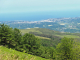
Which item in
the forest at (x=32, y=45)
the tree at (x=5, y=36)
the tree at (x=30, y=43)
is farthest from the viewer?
the tree at (x=30, y=43)

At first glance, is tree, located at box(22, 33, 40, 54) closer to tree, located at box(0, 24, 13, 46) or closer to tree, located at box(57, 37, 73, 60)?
tree, located at box(0, 24, 13, 46)

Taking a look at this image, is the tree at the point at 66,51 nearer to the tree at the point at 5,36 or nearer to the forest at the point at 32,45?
the forest at the point at 32,45

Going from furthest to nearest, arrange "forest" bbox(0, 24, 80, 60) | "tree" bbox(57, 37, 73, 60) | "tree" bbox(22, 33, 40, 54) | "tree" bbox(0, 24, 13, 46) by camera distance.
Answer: "tree" bbox(22, 33, 40, 54), "tree" bbox(0, 24, 13, 46), "forest" bbox(0, 24, 80, 60), "tree" bbox(57, 37, 73, 60)

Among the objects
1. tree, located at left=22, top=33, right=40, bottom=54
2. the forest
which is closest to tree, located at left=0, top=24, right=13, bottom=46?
the forest

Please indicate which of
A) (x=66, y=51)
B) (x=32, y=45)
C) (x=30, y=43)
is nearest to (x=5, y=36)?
(x=30, y=43)

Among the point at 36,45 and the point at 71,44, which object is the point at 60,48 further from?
the point at 36,45

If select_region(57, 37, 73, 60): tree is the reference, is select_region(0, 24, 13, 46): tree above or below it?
above

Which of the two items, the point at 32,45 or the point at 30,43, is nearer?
the point at 30,43

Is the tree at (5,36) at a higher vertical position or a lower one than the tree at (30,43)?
higher

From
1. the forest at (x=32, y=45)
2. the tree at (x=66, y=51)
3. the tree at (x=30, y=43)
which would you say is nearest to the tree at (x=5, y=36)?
the forest at (x=32, y=45)

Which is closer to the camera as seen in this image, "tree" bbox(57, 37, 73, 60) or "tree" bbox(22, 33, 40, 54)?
"tree" bbox(57, 37, 73, 60)

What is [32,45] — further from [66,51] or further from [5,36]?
[66,51]

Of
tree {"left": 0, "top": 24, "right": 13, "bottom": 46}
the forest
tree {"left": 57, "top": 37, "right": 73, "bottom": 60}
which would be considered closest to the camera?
tree {"left": 57, "top": 37, "right": 73, "bottom": 60}
